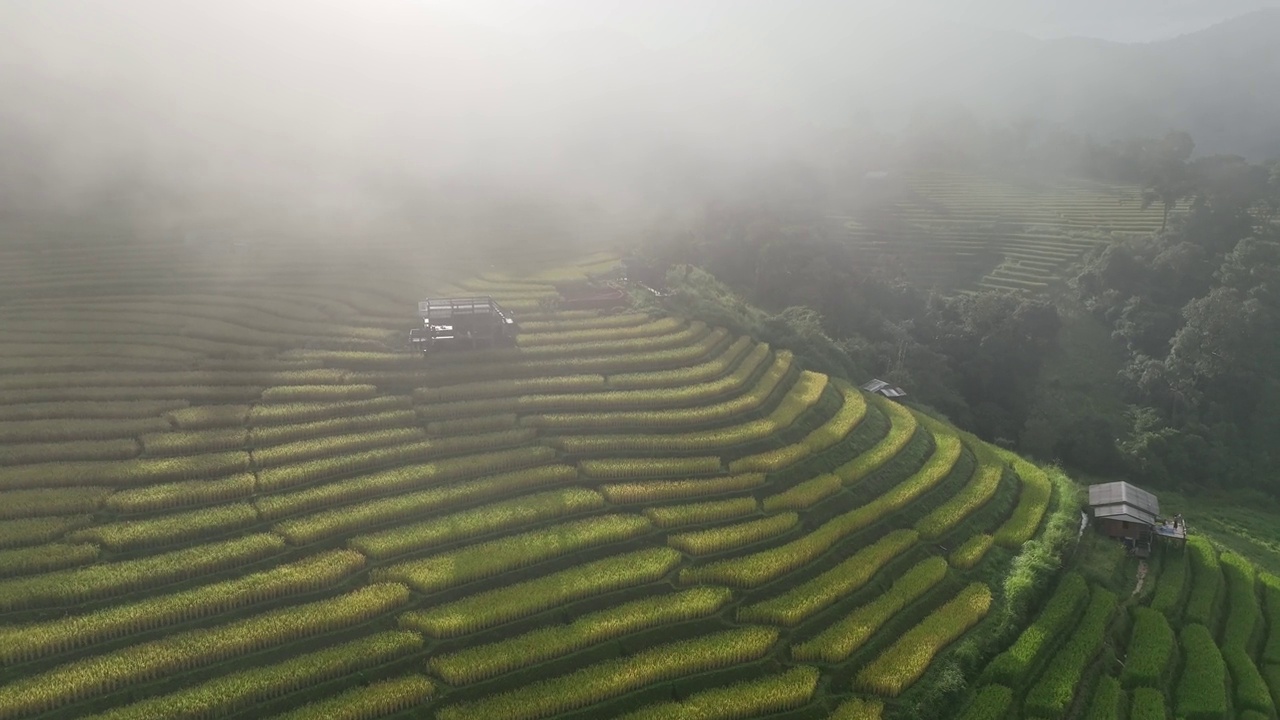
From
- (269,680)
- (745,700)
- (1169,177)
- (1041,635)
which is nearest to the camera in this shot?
(269,680)

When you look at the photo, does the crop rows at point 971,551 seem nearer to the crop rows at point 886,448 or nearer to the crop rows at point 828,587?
the crop rows at point 828,587

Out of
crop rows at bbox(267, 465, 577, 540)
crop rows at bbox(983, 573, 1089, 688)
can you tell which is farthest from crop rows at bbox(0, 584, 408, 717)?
crop rows at bbox(983, 573, 1089, 688)

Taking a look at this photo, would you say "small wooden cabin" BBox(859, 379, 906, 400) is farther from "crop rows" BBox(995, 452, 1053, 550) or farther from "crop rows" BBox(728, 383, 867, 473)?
"crop rows" BBox(995, 452, 1053, 550)

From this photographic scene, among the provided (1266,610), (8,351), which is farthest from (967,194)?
(8,351)

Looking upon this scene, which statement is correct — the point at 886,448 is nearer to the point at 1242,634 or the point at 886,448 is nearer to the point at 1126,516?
the point at 1126,516

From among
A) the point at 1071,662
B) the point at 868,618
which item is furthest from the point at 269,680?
the point at 1071,662


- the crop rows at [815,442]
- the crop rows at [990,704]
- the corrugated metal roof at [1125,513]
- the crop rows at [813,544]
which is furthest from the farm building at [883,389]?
the crop rows at [990,704]
